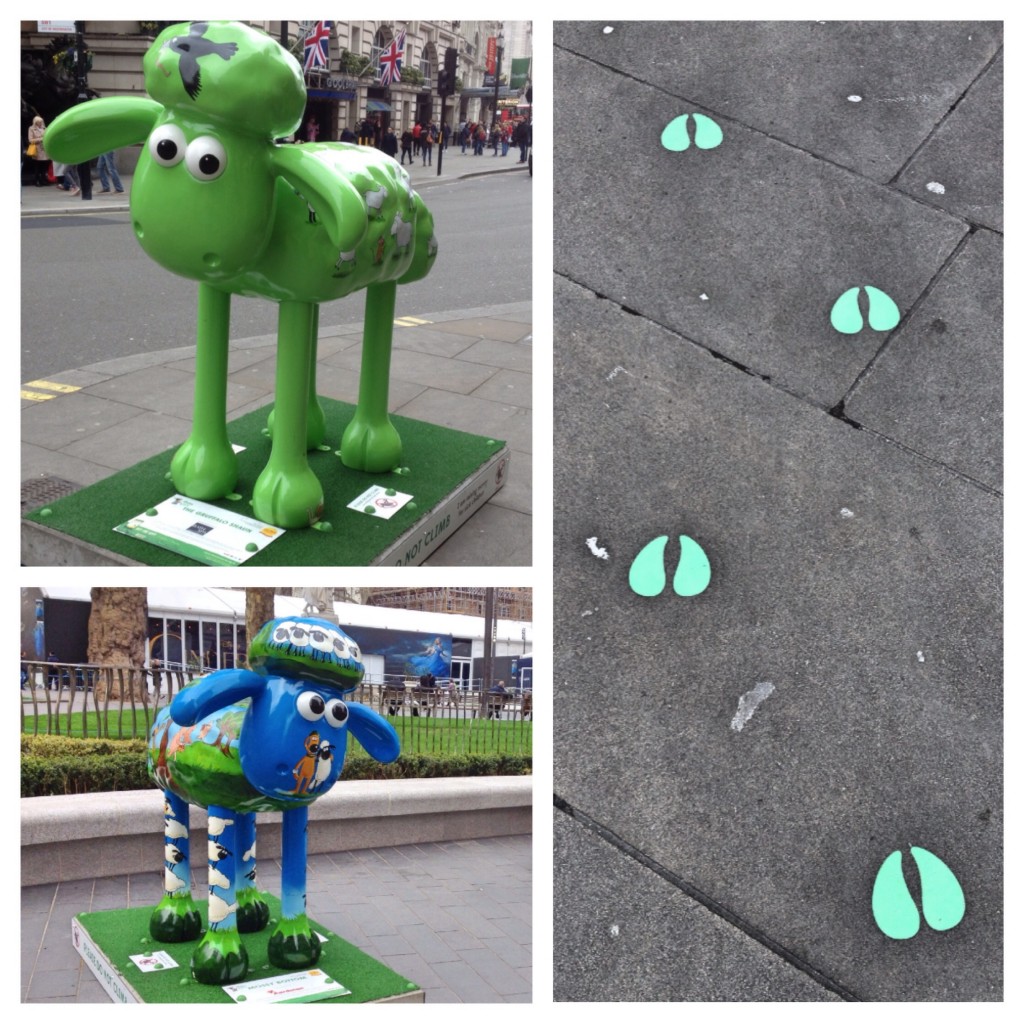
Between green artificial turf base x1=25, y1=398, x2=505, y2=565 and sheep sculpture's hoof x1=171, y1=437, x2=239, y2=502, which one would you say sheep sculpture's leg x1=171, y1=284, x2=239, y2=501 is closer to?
sheep sculpture's hoof x1=171, y1=437, x2=239, y2=502

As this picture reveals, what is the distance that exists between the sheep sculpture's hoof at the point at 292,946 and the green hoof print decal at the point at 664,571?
78.4 inches

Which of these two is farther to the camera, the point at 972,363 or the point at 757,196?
the point at 757,196

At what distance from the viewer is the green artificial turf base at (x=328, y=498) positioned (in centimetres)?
434

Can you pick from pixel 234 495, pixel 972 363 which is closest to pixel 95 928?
pixel 234 495

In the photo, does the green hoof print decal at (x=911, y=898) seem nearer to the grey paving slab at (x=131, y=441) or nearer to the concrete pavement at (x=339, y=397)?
the concrete pavement at (x=339, y=397)

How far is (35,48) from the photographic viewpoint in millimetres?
18359

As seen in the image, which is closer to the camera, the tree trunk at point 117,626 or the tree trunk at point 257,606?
the tree trunk at point 257,606

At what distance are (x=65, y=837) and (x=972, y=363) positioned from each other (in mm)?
5550

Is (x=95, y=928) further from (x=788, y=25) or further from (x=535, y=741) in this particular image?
(x=788, y=25)

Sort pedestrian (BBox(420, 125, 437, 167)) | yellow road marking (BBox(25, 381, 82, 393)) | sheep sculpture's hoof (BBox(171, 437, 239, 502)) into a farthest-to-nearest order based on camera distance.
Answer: pedestrian (BBox(420, 125, 437, 167)) < yellow road marking (BBox(25, 381, 82, 393)) < sheep sculpture's hoof (BBox(171, 437, 239, 502))

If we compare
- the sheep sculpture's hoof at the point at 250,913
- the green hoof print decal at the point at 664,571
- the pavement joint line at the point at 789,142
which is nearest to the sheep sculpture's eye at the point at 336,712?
the sheep sculpture's hoof at the point at 250,913

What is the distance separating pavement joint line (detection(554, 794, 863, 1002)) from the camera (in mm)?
3615

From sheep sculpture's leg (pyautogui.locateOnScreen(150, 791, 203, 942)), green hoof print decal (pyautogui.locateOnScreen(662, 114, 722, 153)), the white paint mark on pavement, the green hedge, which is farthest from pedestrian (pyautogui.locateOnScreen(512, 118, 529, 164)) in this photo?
sheep sculpture's leg (pyautogui.locateOnScreen(150, 791, 203, 942))

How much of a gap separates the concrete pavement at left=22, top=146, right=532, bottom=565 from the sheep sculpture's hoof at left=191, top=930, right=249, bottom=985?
199 cm
